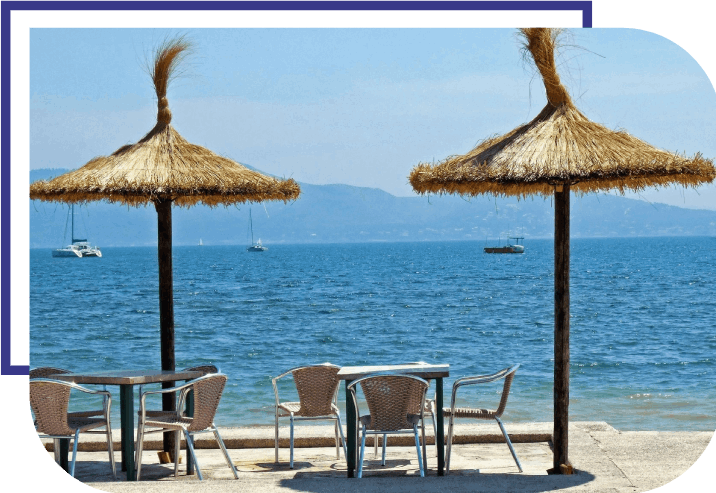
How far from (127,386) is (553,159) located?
2.96 meters

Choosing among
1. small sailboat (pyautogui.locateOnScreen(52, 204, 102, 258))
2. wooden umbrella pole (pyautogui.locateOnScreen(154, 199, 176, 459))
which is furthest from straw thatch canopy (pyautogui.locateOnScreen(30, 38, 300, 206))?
small sailboat (pyautogui.locateOnScreen(52, 204, 102, 258))

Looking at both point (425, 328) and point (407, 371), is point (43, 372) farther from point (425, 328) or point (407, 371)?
point (425, 328)

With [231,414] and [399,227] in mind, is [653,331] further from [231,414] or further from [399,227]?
[399,227]

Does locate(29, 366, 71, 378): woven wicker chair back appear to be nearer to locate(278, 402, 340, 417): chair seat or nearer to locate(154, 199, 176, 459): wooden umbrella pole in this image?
locate(154, 199, 176, 459): wooden umbrella pole

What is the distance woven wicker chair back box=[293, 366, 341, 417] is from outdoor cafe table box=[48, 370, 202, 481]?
0.76 m

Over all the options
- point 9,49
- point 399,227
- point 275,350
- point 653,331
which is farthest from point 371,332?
point 399,227

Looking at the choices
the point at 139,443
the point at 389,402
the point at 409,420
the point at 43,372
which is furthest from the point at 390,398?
the point at 43,372

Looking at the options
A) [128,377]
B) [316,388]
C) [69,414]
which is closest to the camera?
[128,377]

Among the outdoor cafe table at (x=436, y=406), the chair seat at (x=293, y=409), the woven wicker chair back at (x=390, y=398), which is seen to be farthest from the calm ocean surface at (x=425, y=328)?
the woven wicker chair back at (x=390, y=398)

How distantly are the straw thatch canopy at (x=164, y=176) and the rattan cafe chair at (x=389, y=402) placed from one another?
5.73ft

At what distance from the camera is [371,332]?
31.6m

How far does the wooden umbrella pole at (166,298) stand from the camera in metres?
6.20

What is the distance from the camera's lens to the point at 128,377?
5395mm

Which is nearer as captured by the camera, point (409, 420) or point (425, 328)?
point (409, 420)
